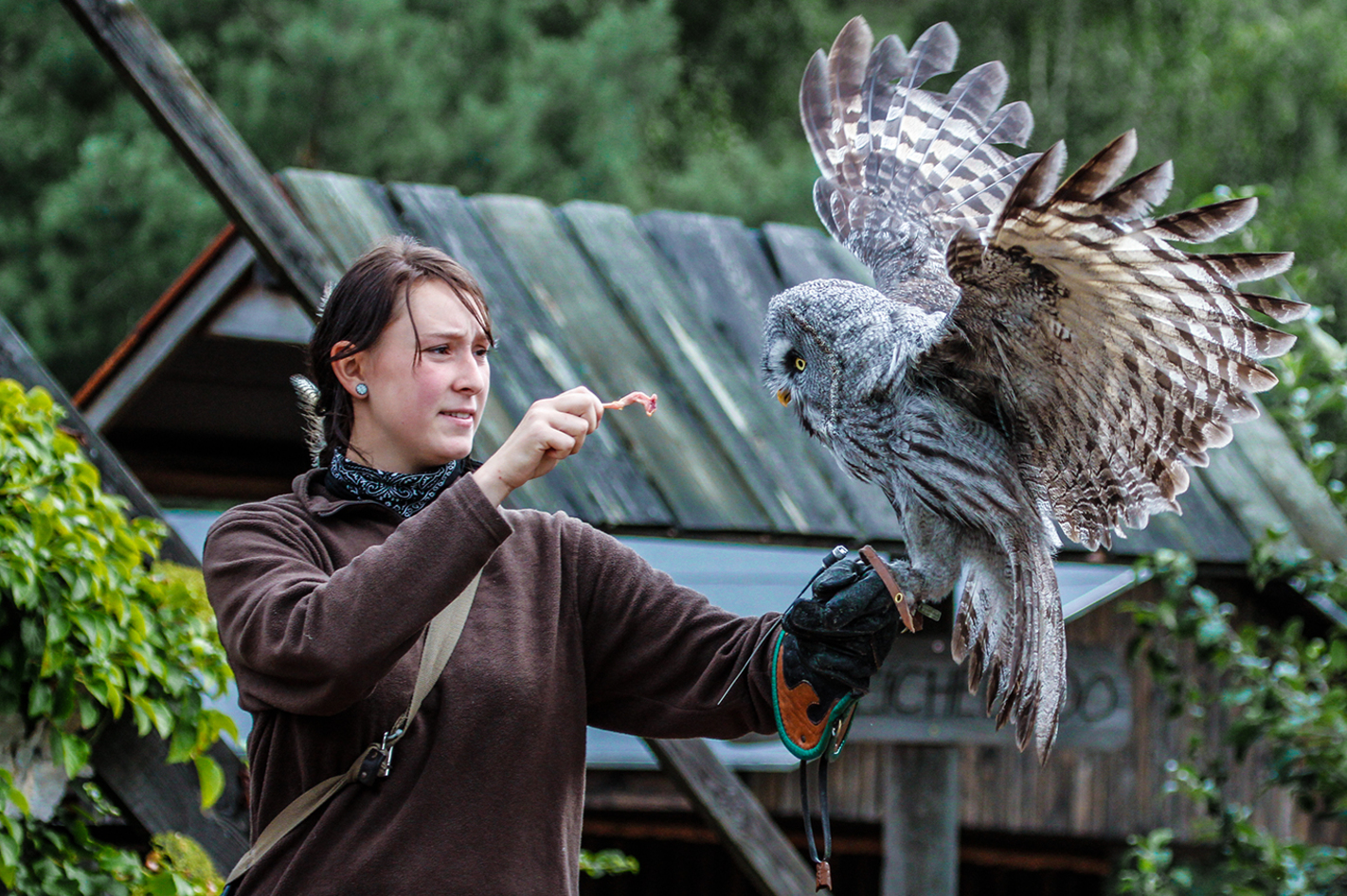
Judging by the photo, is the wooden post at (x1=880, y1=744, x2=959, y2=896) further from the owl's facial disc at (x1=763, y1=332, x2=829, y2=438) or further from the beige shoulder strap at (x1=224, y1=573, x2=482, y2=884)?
the beige shoulder strap at (x1=224, y1=573, x2=482, y2=884)

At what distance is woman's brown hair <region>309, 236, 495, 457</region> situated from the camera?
178 centimetres

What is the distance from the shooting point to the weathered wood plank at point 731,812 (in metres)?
3.25

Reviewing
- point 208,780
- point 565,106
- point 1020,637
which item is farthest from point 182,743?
point 565,106

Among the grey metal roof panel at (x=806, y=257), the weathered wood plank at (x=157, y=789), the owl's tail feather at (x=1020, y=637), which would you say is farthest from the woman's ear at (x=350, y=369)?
the grey metal roof panel at (x=806, y=257)

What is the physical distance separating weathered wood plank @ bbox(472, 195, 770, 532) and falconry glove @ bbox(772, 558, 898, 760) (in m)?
1.85

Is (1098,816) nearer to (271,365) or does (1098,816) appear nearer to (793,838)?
(793,838)

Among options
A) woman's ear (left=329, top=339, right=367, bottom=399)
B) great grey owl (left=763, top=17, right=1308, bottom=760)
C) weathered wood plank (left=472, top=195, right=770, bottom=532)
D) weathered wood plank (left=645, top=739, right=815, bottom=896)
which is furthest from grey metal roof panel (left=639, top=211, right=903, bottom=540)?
woman's ear (left=329, top=339, right=367, bottom=399)

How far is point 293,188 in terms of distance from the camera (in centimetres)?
399

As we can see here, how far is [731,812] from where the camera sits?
3.27 m

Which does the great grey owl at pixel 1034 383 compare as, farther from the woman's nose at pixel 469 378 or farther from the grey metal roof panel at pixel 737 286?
the grey metal roof panel at pixel 737 286

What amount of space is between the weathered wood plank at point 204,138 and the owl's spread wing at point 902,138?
1.37 m

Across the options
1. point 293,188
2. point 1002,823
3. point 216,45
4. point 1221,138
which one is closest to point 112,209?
point 216,45

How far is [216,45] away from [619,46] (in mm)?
3873

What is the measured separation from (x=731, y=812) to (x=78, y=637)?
1.55 m
